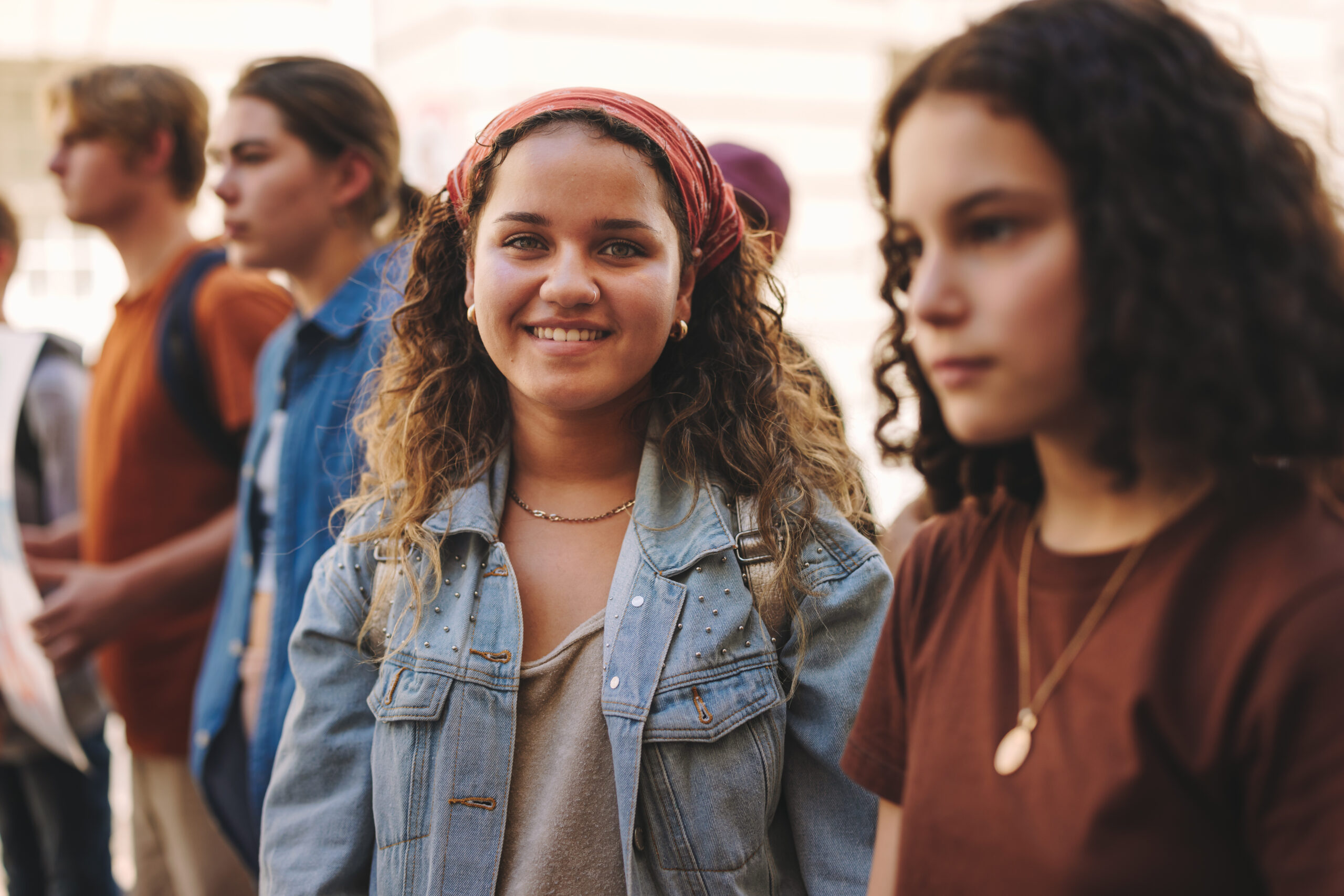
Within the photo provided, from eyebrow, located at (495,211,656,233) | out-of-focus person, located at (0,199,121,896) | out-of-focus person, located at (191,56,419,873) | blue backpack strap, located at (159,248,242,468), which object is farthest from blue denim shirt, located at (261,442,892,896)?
out-of-focus person, located at (0,199,121,896)

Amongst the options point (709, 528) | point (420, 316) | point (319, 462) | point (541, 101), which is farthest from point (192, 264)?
point (709, 528)

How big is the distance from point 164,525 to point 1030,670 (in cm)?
265

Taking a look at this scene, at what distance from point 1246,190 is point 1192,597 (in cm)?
34

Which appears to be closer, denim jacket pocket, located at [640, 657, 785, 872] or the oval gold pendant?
the oval gold pendant

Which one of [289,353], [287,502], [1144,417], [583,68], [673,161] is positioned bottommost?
[287,502]

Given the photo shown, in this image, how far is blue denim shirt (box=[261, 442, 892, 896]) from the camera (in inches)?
61.8

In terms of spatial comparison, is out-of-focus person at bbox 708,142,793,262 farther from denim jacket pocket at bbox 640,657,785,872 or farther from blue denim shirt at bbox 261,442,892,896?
denim jacket pocket at bbox 640,657,785,872

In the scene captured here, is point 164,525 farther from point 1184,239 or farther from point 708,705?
point 1184,239

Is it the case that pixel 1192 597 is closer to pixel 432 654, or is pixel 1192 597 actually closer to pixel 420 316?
pixel 432 654

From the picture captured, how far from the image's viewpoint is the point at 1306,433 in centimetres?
89

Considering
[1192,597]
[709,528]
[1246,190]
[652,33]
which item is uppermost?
[652,33]

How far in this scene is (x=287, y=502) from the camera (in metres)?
2.45

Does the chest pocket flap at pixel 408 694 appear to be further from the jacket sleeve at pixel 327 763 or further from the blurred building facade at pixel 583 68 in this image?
the blurred building facade at pixel 583 68

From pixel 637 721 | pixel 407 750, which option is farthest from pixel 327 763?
pixel 637 721
